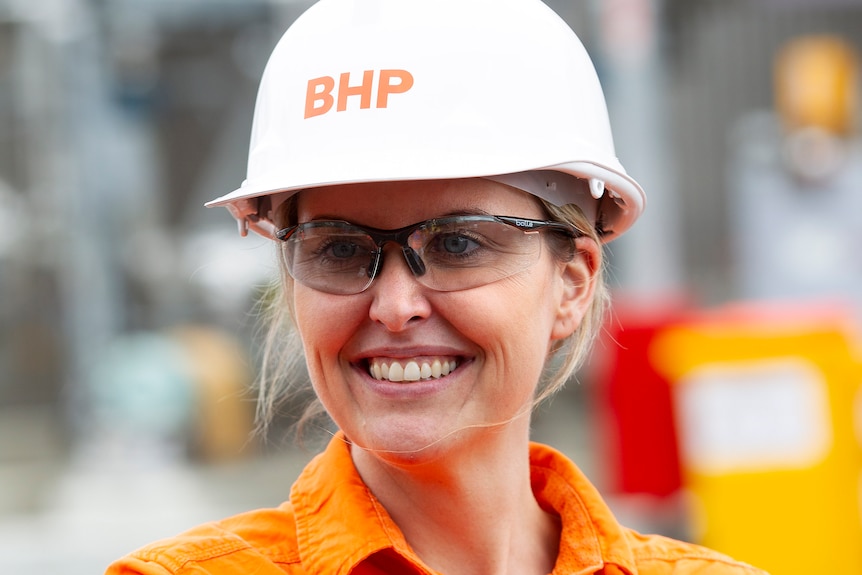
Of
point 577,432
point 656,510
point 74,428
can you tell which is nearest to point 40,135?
point 74,428

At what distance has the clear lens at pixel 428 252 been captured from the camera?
207cm

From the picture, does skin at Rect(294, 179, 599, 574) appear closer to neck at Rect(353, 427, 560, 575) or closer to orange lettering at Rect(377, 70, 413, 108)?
neck at Rect(353, 427, 560, 575)

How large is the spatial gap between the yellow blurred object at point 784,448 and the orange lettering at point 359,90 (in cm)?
399

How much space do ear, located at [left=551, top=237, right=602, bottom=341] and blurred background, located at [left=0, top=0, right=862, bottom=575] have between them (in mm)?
3613

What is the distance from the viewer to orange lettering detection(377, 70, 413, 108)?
2076mm

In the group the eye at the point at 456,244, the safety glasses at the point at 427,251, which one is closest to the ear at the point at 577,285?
the safety glasses at the point at 427,251

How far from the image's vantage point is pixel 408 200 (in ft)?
6.85

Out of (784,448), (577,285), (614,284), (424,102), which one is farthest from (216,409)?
(424,102)

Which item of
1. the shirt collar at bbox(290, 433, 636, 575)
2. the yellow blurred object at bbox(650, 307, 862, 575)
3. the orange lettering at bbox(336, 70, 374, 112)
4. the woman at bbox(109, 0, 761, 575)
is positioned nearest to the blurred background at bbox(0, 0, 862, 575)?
the yellow blurred object at bbox(650, 307, 862, 575)

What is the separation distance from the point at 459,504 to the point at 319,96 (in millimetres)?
712

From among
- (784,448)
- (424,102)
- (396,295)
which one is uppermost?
(424,102)

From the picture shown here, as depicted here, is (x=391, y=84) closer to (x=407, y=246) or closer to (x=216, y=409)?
(x=407, y=246)

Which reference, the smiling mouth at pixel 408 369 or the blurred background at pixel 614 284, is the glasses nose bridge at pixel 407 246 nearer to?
the smiling mouth at pixel 408 369

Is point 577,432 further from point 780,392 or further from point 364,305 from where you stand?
point 364,305
